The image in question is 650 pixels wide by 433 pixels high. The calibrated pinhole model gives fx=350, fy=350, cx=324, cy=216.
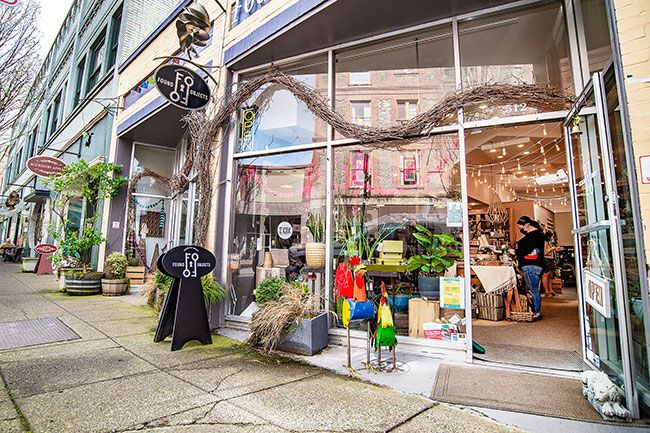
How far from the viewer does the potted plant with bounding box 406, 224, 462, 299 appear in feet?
13.6

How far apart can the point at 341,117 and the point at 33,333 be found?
4783 mm

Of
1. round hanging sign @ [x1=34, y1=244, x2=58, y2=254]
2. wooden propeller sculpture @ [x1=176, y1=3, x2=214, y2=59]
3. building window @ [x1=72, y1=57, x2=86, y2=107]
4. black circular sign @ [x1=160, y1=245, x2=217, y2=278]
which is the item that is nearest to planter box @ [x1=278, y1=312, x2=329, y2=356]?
black circular sign @ [x1=160, y1=245, x2=217, y2=278]

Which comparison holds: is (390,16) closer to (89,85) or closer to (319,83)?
(319,83)

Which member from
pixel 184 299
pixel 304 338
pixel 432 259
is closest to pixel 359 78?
pixel 432 259

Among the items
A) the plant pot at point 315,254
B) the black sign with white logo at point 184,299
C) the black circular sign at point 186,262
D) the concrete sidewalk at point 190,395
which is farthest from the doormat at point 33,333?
the plant pot at point 315,254

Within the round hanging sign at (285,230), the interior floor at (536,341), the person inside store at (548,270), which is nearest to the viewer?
the interior floor at (536,341)

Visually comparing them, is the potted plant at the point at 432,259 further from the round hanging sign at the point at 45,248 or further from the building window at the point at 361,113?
the round hanging sign at the point at 45,248

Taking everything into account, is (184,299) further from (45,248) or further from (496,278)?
(45,248)

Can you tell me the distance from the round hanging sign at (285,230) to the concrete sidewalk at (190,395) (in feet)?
5.51

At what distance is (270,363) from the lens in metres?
3.56

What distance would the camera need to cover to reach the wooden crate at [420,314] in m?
4.04

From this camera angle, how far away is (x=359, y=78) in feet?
16.1

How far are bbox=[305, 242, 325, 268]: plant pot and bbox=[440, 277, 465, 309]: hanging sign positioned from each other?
154cm

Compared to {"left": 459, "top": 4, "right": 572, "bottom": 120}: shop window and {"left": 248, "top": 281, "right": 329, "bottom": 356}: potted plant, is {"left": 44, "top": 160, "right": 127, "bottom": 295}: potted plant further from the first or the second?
{"left": 459, "top": 4, "right": 572, "bottom": 120}: shop window
